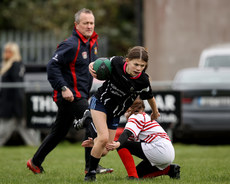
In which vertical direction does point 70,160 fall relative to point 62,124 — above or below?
below

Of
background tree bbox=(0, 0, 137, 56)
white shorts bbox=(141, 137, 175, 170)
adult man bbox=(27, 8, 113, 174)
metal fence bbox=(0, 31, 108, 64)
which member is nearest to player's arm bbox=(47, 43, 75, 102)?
adult man bbox=(27, 8, 113, 174)

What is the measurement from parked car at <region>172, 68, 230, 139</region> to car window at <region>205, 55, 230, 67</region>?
2.15 metres

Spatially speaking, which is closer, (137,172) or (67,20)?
(137,172)

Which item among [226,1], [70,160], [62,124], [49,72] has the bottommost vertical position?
[70,160]

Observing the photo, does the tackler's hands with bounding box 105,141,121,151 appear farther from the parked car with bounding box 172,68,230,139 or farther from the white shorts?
the parked car with bounding box 172,68,230,139

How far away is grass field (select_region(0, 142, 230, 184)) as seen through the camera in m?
6.93

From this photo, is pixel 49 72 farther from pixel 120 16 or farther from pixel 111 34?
pixel 120 16

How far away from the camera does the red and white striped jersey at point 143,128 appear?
657cm

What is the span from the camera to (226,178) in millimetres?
7039

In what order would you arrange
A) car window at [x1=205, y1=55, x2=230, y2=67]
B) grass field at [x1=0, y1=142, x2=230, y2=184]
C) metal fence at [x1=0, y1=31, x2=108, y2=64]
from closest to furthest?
grass field at [x1=0, y1=142, x2=230, y2=184] < car window at [x1=205, y1=55, x2=230, y2=67] < metal fence at [x1=0, y1=31, x2=108, y2=64]

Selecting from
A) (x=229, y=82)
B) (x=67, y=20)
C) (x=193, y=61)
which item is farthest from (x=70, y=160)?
(x=67, y=20)

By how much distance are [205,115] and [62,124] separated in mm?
5276

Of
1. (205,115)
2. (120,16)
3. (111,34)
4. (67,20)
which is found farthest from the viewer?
(120,16)

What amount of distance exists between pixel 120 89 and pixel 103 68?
0.30 meters
